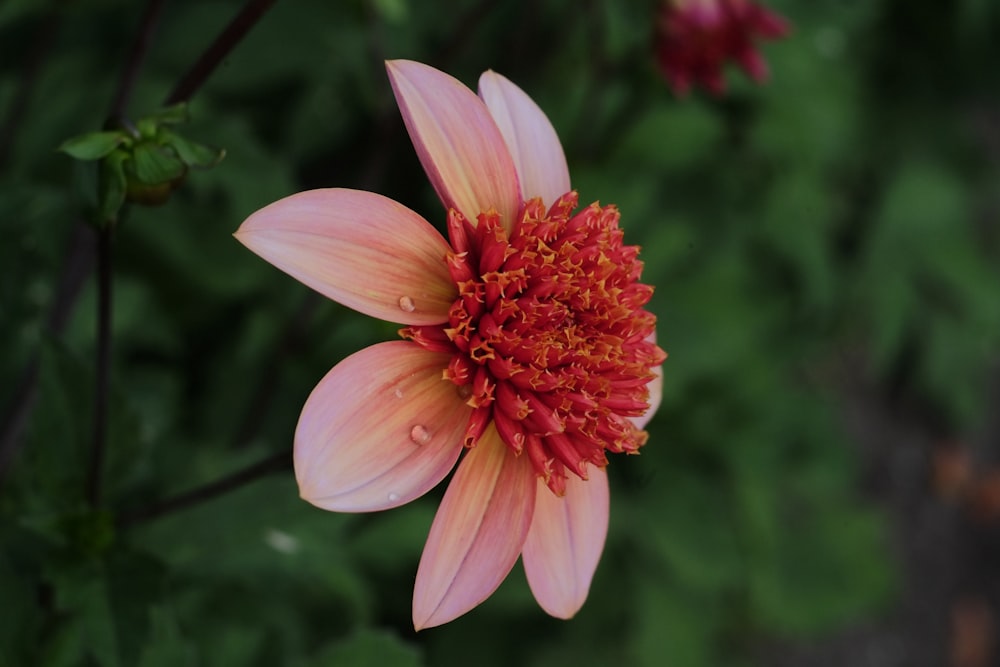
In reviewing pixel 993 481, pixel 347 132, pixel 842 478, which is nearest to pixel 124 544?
pixel 347 132

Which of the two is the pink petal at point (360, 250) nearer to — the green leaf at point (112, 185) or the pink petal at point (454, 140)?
the pink petal at point (454, 140)

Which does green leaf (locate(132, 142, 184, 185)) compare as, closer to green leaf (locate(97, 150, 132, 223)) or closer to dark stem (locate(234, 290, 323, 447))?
green leaf (locate(97, 150, 132, 223))

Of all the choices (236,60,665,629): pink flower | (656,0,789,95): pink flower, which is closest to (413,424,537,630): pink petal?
(236,60,665,629): pink flower

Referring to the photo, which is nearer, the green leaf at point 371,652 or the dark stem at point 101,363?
the dark stem at point 101,363

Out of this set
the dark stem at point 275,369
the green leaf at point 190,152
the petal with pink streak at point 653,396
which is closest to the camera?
the green leaf at point 190,152

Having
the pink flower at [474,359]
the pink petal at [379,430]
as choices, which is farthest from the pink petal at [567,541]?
the pink petal at [379,430]

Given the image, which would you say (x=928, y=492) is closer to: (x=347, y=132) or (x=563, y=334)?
(x=347, y=132)
